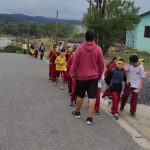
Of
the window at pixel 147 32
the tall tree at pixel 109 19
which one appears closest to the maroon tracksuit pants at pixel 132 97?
the tall tree at pixel 109 19

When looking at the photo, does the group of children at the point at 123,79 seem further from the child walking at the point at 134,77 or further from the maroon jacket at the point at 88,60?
the maroon jacket at the point at 88,60

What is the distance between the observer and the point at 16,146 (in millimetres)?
7676

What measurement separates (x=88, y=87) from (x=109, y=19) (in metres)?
29.6

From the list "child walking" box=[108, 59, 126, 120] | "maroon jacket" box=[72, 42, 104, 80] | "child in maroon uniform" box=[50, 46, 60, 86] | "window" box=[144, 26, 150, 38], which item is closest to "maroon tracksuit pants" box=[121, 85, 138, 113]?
"child walking" box=[108, 59, 126, 120]

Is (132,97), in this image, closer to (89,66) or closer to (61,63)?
(89,66)

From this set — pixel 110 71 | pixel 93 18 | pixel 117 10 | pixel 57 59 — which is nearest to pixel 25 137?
pixel 110 71

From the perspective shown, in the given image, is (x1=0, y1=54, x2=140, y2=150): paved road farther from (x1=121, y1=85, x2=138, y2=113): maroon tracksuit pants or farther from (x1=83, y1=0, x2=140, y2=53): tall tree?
(x1=83, y1=0, x2=140, y2=53): tall tree

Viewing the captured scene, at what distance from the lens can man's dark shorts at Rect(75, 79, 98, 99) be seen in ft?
33.1

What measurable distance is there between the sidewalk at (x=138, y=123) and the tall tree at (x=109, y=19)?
997 inches

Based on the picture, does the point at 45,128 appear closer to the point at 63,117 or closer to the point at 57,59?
the point at 63,117

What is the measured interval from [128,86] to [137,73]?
1.29 feet

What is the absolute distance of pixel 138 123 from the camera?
10758mm

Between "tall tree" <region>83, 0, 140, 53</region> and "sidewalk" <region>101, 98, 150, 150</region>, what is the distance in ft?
83.1

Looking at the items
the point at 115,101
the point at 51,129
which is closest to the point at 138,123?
the point at 115,101
